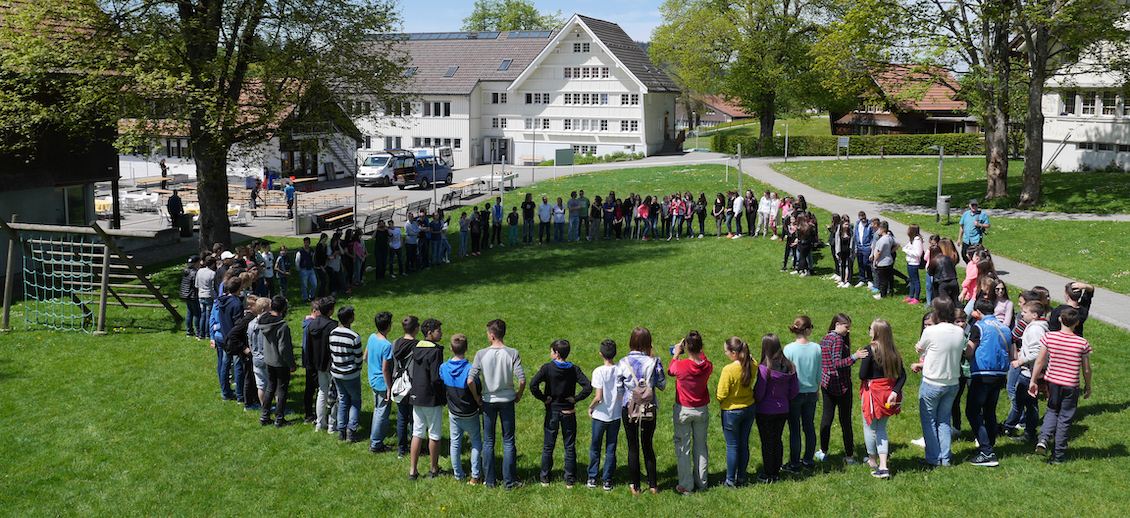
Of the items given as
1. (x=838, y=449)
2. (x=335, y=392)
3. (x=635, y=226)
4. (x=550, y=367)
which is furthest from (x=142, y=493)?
(x=635, y=226)

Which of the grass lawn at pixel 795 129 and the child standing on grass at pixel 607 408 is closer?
the child standing on grass at pixel 607 408

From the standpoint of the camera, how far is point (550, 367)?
789 cm

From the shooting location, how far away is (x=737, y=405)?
7.98 metres

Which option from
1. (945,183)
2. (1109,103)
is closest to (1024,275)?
(945,183)

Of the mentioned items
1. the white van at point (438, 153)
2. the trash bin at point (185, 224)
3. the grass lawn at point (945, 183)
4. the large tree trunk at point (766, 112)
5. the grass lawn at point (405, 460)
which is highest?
the large tree trunk at point (766, 112)

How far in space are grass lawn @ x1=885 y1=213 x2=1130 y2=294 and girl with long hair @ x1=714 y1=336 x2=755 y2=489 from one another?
43.3 ft

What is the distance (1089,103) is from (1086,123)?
123 cm

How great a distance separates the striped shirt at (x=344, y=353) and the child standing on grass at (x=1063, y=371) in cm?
726

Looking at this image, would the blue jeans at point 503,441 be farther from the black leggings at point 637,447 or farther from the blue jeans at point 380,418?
the blue jeans at point 380,418

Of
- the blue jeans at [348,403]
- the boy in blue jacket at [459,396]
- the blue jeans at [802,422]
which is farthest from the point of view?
the blue jeans at [348,403]

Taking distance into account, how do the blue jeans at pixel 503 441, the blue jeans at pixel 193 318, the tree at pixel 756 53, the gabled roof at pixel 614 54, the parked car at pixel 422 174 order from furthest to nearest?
the gabled roof at pixel 614 54 → the tree at pixel 756 53 → the parked car at pixel 422 174 → the blue jeans at pixel 193 318 → the blue jeans at pixel 503 441

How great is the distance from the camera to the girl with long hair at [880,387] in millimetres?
8031

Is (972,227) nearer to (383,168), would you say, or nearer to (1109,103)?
(1109,103)

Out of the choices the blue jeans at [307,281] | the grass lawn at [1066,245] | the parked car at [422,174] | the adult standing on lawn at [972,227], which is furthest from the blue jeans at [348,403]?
the parked car at [422,174]
